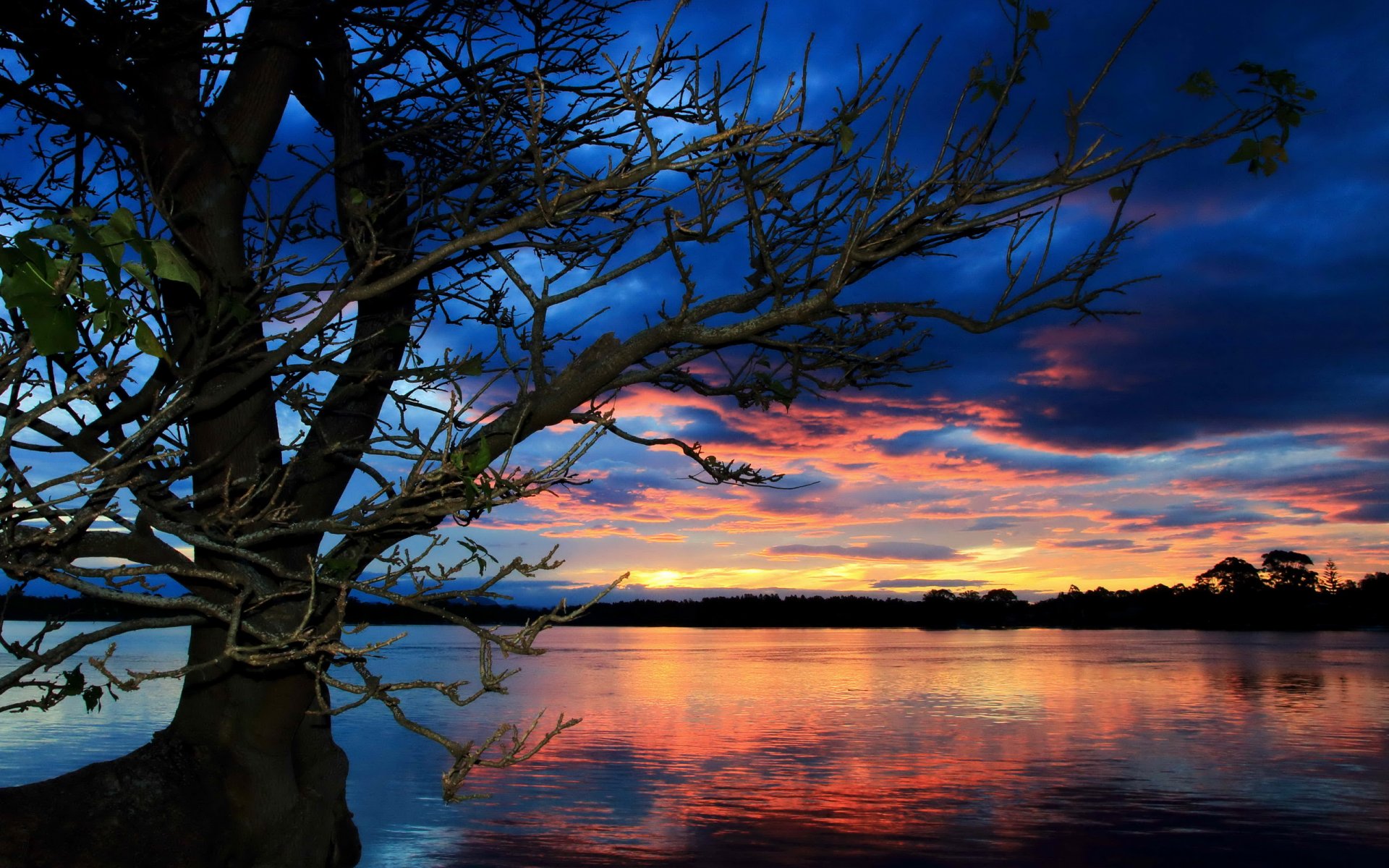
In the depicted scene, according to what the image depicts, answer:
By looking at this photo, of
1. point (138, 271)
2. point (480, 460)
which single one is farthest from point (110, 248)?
point (480, 460)

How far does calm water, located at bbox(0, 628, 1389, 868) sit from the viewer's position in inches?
514

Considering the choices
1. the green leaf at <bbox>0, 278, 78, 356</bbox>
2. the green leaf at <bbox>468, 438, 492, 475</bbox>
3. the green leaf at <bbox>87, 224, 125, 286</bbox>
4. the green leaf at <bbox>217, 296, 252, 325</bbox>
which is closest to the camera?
the green leaf at <bbox>0, 278, 78, 356</bbox>

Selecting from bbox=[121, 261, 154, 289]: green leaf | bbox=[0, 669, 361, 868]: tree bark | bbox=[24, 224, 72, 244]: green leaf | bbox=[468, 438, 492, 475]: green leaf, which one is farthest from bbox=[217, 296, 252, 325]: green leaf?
bbox=[0, 669, 361, 868]: tree bark

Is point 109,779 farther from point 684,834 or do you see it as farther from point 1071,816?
point 1071,816

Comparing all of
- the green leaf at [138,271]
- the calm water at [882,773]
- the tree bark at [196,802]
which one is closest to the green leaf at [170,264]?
the green leaf at [138,271]

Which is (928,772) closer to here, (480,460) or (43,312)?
(480,460)

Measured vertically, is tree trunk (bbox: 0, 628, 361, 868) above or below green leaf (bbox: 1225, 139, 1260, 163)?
below

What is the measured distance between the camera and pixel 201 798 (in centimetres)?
632

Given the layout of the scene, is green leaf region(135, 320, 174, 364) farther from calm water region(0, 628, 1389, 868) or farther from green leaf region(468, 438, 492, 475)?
calm water region(0, 628, 1389, 868)

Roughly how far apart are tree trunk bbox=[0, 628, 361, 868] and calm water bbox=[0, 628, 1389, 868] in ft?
19.3

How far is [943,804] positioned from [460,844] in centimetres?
781

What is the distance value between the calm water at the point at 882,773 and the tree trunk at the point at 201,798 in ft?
19.3

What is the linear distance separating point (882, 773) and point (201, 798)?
14.9 metres

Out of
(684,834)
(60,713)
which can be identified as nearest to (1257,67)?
(684,834)
